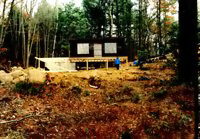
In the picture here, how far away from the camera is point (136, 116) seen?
374 inches

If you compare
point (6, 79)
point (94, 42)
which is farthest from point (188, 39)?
point (94, 42)

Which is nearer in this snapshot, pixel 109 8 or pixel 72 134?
pixel 72 134

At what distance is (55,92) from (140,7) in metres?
31.5

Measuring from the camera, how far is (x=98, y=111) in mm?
10125

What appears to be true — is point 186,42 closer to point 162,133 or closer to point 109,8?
point 162,133

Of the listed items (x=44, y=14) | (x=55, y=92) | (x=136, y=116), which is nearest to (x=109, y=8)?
(x=44, y=14)

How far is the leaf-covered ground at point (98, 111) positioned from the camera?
8453 millimetres

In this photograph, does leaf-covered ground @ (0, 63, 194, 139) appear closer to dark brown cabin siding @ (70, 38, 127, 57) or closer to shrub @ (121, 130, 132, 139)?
shrub @ (121, 130, 132, 139)

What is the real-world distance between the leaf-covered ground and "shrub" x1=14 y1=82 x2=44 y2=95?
51 mm

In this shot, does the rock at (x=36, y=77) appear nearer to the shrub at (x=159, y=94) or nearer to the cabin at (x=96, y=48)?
the shrub at (x=159, y=94)

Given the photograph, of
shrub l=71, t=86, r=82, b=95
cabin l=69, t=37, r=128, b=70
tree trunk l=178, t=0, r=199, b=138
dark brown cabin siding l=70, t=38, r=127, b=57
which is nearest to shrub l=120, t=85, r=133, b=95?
shrub l=71, t=86, r=82, b=95

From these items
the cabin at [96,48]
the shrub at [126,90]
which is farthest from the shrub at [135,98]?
the cabin at [96,48]

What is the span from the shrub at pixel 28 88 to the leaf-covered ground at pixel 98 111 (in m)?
0.05

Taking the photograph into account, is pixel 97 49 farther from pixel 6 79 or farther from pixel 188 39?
pixel 188 39
